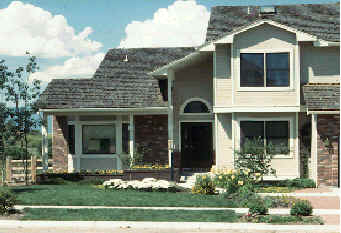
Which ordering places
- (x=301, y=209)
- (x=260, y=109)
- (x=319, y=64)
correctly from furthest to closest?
1. (x=319, y=64)
2. (x=260, y=109)
3. (x=301, y=209)

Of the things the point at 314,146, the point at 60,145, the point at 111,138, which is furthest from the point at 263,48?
the point at 60,145

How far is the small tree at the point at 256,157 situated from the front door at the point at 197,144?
364 cm

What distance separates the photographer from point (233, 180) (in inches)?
676

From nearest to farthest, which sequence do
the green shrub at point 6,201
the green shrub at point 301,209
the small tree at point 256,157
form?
the green shrub at point 301,209, the green shrub at point 6,201, the small tree at point 256,157

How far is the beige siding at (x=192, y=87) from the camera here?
79.1ft

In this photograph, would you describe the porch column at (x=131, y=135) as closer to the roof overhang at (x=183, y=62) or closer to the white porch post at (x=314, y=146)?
the roof overhang at (x=183, y=62)

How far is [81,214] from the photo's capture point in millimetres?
13844

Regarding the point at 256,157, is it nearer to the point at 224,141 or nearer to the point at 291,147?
the point at 291,147

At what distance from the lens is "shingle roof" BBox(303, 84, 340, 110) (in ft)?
64.7

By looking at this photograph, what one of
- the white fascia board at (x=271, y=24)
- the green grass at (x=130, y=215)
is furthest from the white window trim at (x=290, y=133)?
the green grass at (x=130, y=215)

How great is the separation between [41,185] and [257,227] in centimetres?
1233

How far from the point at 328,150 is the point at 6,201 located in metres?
12.4

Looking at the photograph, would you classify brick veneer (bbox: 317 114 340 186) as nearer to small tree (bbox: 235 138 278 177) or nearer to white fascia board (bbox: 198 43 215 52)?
small tree (bbox: 235 138 278 177)

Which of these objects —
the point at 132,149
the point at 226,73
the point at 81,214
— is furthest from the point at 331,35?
the point at 81,214
